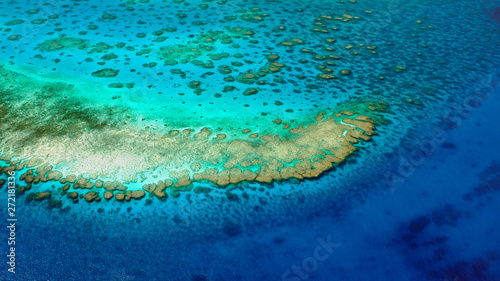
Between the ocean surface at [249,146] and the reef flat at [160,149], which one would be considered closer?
the ocean surface at [249,146]

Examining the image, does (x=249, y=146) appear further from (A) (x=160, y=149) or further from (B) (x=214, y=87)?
(B) (x=214, y=87)

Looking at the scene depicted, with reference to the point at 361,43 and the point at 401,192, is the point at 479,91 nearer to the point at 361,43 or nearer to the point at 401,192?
the point at 361,43

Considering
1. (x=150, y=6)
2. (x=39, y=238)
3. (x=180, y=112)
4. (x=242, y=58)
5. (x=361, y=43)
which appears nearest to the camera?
(x=39, y=238)

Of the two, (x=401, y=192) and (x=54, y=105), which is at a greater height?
(x=54, y=105)

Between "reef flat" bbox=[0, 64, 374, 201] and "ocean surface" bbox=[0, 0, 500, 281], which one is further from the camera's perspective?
"reef flat" bbox=[0, 64, 374, 201]

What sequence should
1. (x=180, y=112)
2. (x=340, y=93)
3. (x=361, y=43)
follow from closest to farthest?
(x=180, y=112) < (x=340, y=93) < (x=361, y=43)

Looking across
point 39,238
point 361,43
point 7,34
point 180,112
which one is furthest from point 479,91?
point 7,34

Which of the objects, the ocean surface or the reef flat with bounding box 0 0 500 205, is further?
the reef flat with bounding box 0 0 500 205

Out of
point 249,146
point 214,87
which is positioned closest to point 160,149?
point 249,146
